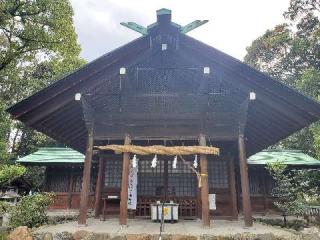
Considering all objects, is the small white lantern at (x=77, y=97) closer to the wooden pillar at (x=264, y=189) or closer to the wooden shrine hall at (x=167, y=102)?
the wooden shrine hall at (x=167, y=102)

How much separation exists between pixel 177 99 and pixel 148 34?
2360mm

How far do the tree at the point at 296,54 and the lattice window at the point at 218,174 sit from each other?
494 inches

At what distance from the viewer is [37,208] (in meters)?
9.63

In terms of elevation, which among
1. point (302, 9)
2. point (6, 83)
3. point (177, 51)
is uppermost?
point (302, 9)

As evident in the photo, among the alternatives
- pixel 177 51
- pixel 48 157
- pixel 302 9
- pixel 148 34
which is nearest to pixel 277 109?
pixel 177 51

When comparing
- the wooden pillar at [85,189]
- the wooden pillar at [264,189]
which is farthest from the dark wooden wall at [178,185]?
the wooden pillar at [264,189]

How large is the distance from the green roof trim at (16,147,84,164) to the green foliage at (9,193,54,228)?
836 centimetres

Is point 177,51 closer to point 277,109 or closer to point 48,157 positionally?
point 277,109

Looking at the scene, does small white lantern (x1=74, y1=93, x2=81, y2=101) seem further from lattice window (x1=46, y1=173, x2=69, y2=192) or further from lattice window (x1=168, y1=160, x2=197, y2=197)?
lattice window (x1=46, y1=173, x2=69, y2=192)

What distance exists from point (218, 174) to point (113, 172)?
14.6 feet

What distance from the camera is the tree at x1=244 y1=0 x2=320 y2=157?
23.8m

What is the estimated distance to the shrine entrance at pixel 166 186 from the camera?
456 inches

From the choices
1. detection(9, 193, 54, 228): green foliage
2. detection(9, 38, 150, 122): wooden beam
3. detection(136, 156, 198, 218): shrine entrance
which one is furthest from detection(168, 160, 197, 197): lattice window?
detection(9, 38, 150, 122): wooden beam

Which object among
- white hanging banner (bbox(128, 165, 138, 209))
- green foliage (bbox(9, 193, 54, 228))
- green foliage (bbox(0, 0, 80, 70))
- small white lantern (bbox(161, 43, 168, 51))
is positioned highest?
green foliage (bbox(0, 0, 80, 70))
